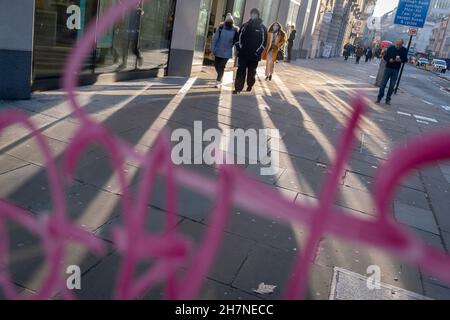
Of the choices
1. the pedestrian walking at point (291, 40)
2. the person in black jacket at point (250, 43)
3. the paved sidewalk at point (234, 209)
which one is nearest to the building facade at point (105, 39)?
the paved sidewalk at point (234, 209)

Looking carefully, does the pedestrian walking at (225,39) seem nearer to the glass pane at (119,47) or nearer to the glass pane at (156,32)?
the glass pane at (156,32)

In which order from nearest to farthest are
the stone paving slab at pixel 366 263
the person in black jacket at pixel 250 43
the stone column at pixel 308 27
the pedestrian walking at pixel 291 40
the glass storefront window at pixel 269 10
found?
the stone paving slab at pixel 366 263
the person in black jacket at pixel 250 43
the glass storefront window at pixel 269 10
the pedestrian walking at pixel 291 40
the stone column at pixel 308 27

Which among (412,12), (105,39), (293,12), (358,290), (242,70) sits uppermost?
(412,12)

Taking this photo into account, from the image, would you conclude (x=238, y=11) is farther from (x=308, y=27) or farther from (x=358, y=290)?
(x=308, y=27)

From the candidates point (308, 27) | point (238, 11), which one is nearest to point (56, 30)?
point (238, 11)

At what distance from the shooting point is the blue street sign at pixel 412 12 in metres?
17.1

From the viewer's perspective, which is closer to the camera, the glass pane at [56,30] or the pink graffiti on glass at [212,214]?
the pink graffiti on glass at [212,214]

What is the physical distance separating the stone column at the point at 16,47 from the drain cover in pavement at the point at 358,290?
5.19 meters

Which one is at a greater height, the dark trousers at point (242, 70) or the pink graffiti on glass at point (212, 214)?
the pink graffiti on glass at point (212, 214)

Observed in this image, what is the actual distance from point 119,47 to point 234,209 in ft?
21.9

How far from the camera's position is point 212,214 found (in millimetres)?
935
